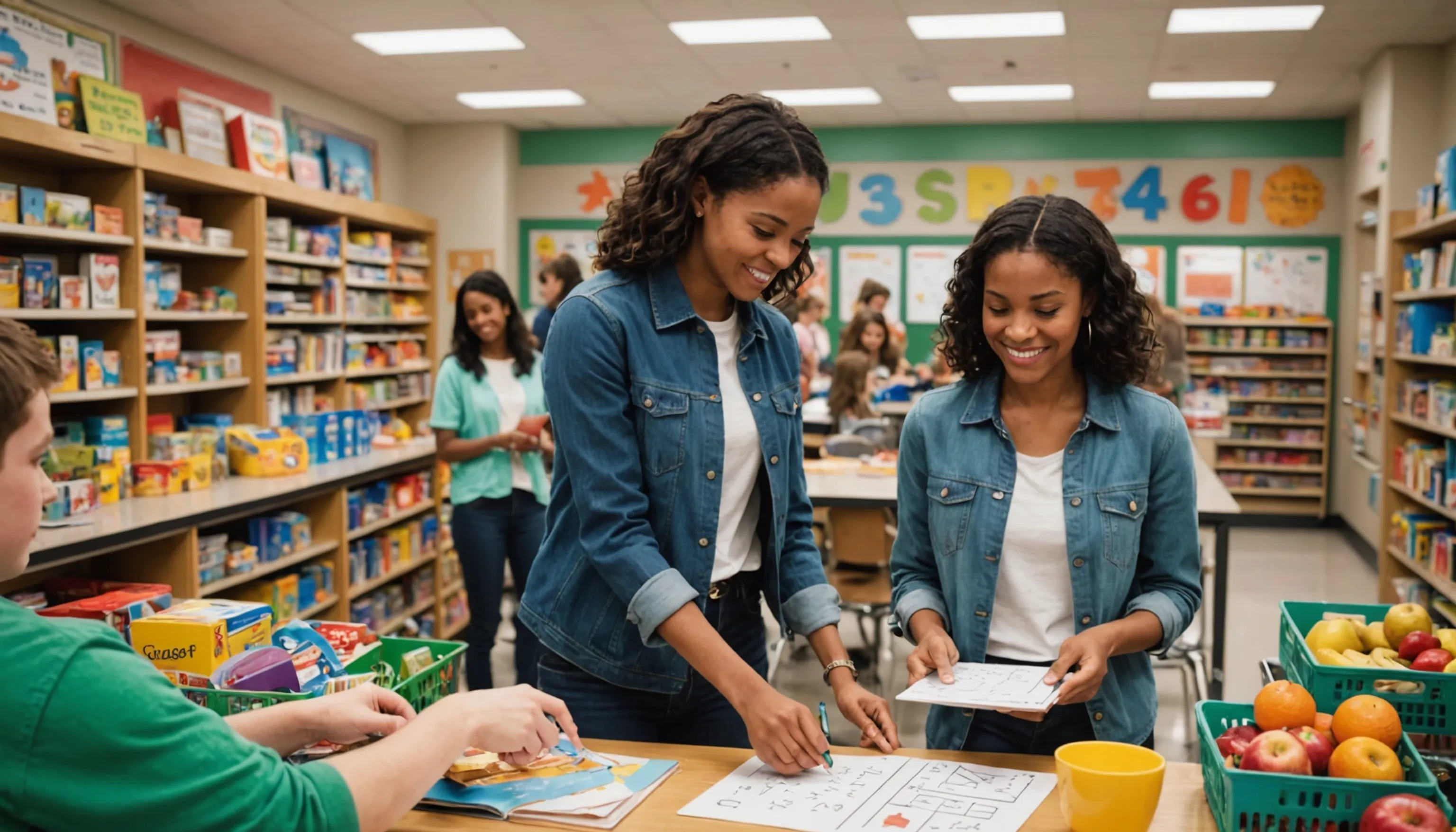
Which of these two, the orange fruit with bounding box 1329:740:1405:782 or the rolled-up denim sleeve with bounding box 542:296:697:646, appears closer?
the orange fruit with bounding box 1329:740:1405:782

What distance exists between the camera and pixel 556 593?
5.68 feet

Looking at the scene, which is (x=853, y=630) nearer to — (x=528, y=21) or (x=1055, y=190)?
(x=528, y=21)

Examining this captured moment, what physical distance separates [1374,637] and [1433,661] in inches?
8.5

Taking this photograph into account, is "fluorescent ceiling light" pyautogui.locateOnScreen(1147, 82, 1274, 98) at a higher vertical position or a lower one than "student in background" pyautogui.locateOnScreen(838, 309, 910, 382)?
higher

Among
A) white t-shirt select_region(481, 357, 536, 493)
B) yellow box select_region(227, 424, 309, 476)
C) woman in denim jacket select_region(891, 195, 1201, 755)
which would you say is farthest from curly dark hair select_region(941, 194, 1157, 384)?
yellow box select_region(227, 424, 309, 476)

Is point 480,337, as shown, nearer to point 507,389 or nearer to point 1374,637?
point 507,389

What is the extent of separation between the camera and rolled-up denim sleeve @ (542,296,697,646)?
157 centimetres

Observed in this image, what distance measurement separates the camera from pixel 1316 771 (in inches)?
54.7

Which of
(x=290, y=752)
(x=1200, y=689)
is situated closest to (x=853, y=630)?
(x=1200, y=689)

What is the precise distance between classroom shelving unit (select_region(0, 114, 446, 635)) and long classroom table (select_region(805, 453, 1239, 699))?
80.9 inches

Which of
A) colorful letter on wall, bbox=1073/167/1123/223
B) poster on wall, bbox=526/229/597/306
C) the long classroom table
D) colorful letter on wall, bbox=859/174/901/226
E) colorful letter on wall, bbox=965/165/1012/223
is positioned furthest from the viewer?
poster on wall, bbox=526/229/597/306

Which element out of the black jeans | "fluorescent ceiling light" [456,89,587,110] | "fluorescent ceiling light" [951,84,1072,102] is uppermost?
"fluorescent ceiling light" [456,89,587,110]

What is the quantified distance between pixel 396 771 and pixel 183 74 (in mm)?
7074

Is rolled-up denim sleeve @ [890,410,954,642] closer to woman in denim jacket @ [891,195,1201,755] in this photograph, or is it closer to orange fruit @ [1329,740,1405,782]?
woman in denim jacket @ [891,195,1201,755]
